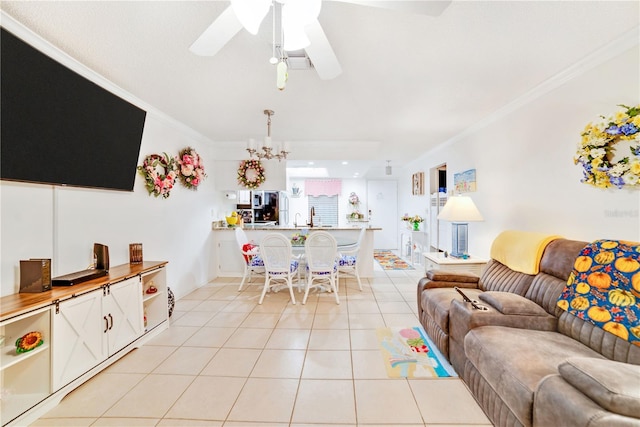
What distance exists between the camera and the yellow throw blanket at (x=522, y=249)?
7.22ft

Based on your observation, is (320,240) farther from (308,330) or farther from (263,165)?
(263,165)

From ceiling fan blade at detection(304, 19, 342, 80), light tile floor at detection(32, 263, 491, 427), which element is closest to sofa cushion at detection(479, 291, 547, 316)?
light tile floor at detection(32, 263, 491, 427)

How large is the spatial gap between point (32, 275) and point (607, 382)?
3.09 m

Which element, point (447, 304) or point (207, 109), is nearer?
point (447, 304)

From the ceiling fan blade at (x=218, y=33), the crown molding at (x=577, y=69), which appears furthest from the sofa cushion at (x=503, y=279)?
the ceiling fan blade at (x=218, y=33)

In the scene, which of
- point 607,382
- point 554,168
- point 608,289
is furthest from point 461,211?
→ point 607,382

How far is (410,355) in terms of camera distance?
230cm

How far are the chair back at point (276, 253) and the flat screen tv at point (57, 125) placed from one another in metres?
1.68

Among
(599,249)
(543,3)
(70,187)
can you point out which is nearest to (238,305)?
(70,187)

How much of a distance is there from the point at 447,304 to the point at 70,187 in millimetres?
3216

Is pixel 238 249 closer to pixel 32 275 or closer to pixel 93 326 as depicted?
pixel 93 326

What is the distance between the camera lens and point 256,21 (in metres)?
1.16

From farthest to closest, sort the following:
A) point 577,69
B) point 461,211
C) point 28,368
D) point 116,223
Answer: point 461,211 < point 116,223 < point 577,69 < point 28,368

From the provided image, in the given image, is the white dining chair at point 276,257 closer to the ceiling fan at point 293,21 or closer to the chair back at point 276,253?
the chair back at point 276,253
